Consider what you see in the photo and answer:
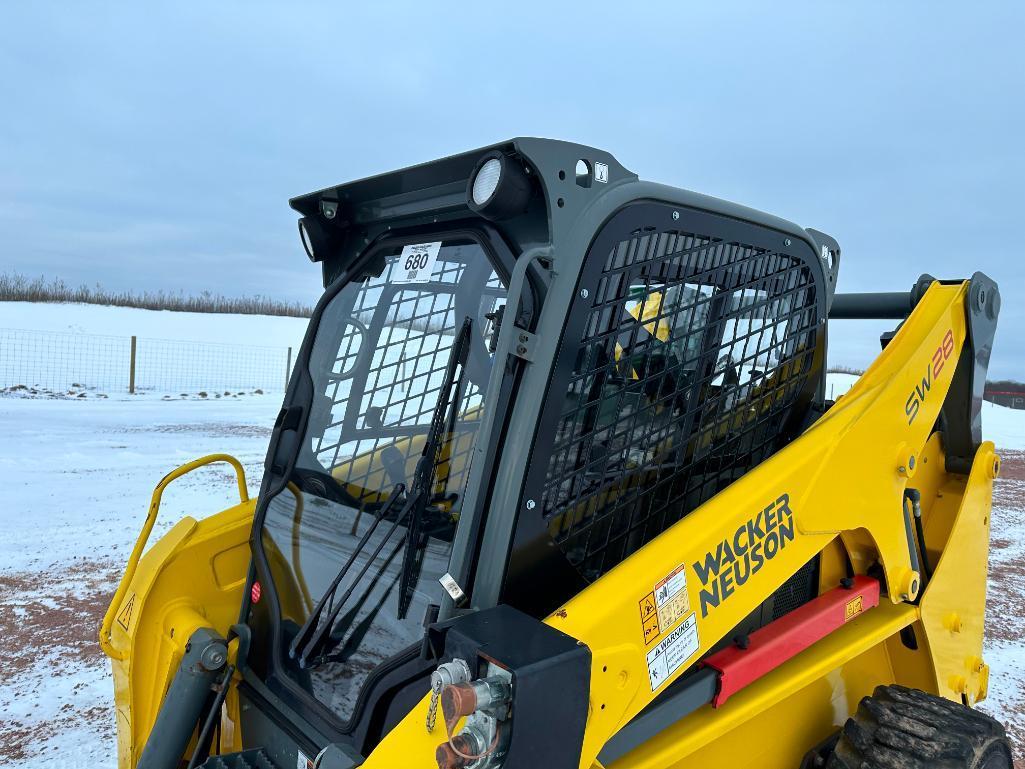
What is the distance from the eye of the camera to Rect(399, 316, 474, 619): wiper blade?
6.23ft

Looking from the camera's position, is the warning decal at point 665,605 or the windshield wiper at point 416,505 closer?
the warning decal at point 665,605

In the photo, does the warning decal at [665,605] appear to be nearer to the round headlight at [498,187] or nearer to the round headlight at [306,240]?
the round headlight at [498,187]

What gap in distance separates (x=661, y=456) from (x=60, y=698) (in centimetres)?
327

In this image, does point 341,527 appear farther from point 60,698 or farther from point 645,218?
point 60,698

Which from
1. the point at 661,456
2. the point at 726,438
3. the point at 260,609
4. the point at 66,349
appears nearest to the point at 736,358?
the point at 726,438

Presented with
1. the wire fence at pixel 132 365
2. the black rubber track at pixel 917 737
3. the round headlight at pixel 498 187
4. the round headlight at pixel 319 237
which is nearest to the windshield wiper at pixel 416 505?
the round headlight at pixel 498 187

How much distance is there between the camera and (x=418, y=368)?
7.20ft

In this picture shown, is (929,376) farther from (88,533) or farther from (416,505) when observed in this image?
(88,533)

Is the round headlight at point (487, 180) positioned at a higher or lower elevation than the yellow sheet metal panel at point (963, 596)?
higher

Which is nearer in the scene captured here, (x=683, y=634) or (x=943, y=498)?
(x=683, y=634)

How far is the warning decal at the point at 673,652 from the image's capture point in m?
1.62

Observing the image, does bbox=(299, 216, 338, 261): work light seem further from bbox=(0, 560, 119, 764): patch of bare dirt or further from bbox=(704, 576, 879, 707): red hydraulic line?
bbox=(0, 560, 119, 764): patch of bare dirt

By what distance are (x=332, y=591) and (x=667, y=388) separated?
1068 millimetres

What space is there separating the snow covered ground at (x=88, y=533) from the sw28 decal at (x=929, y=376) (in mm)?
2152
